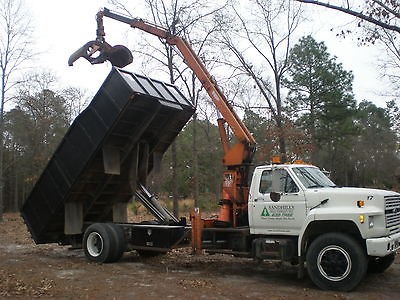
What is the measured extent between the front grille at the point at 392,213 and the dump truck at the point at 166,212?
0.06 feet

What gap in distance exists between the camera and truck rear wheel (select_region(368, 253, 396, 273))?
9242 millimetres

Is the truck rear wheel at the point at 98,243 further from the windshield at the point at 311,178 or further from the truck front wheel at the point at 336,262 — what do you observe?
the truck front wheel at the point at 336,262

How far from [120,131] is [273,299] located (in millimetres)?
5558

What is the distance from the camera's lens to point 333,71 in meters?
37.4

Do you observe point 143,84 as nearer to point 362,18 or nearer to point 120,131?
point 120,131

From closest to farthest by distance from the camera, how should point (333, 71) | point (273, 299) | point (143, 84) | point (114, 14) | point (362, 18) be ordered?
1. point (273, 299)
2. point (362, 18)
3. point (143, 84)
4. point (114, 14)
5. point (333, 71)

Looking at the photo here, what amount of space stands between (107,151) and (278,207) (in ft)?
14.3

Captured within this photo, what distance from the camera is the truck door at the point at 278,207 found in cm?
852

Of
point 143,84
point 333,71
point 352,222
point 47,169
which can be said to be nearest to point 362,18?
point 352,222

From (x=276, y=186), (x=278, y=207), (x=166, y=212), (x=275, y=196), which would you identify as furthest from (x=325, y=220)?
(x=166, y=212)

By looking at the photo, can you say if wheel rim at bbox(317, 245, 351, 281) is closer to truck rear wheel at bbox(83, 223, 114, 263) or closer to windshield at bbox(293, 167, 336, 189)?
windshield at bbox(293, 167, 336, 189)

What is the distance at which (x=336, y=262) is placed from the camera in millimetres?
7891

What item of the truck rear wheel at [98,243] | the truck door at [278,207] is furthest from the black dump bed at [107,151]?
the truck door at [278,207]

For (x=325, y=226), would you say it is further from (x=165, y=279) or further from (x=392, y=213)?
(x=165, y=279)
